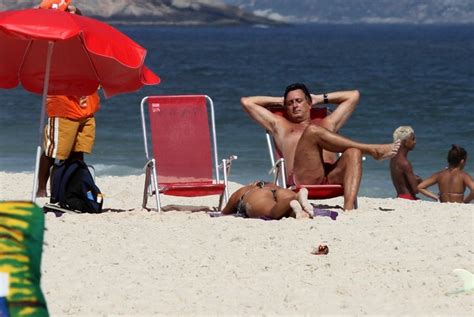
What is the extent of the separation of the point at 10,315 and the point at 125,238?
2.97 metres

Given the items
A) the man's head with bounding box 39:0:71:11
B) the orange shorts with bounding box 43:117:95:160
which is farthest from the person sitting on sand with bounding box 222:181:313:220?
the man's head with bounding box 39:0:71:11

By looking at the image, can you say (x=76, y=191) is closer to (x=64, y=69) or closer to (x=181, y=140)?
(x=64, y=69)

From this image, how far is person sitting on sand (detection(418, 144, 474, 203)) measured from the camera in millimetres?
9766

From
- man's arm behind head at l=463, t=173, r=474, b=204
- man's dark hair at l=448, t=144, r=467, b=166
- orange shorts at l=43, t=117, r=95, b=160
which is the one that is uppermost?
orange shorts at l=43, t=117, r=95, b=160

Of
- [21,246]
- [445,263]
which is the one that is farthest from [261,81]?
[21,246]

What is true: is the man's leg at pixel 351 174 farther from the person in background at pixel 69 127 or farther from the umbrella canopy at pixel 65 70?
the person in background at pixel 69 127

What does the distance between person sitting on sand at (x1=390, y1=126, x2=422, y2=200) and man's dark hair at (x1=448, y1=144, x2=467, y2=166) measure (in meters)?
0.35

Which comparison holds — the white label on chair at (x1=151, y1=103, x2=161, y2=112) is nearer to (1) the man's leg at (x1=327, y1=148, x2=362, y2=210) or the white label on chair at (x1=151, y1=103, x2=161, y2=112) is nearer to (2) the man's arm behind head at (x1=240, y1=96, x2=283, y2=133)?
(2) the man's arm behind head at (x1=240, y1=96, x2=283, y2=133)

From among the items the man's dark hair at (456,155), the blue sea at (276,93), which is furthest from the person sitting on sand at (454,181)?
the blue sea at (276,93)

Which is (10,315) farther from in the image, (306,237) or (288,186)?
(288,186)

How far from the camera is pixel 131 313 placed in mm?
5125

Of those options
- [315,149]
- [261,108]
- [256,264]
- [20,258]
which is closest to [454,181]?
[261,108]

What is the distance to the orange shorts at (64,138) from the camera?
8000mm

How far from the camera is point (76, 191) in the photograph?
7789mm
